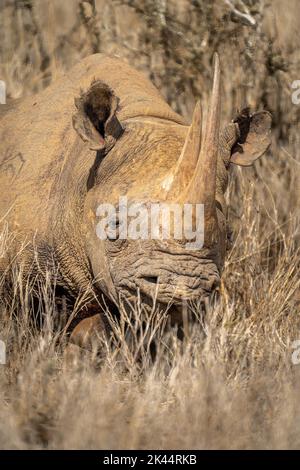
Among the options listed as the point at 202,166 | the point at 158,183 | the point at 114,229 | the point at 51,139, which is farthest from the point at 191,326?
the point at 51,139

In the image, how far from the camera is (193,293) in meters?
4.86

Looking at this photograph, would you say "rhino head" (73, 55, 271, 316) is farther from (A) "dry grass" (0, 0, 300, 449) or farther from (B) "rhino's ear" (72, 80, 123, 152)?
(A) "dry grass" (0, 0, 300, 449)

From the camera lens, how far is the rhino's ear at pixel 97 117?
5.38 metres

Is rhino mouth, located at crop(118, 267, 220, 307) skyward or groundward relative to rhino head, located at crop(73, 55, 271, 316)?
groundward

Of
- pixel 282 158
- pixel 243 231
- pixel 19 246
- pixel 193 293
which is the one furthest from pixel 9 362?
pixel 282 158

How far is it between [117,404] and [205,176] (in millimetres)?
1214

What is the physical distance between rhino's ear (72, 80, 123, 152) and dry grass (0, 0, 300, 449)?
2.70ft

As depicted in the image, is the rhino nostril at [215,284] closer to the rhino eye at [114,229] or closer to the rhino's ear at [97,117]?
the rhino eye at [114,229]

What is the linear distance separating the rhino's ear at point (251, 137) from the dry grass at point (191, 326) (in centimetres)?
91

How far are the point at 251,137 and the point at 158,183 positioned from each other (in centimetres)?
105

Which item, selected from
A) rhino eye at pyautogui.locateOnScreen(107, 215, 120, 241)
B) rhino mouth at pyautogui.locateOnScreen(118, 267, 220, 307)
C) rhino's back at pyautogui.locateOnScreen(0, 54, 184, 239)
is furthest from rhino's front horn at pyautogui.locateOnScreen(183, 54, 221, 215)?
rhino's back at pyautogui.locateOnScreen(0, 54, 184, 239)

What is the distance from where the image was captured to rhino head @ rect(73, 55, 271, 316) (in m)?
4.91

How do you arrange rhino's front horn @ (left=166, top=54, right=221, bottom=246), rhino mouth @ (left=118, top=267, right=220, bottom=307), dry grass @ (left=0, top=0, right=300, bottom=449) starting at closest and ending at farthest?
dry grass @ (left=0, top=0, right=300, bottom=449) → rhino mouth @ (left=118, top=267, right=220, bottom=307) → rhino's front horn @ (left=166, top=54, right=221, bottom=246)

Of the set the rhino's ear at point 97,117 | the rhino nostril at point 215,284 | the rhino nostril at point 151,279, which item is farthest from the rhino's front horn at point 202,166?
the rhino's ear at point 97,117
